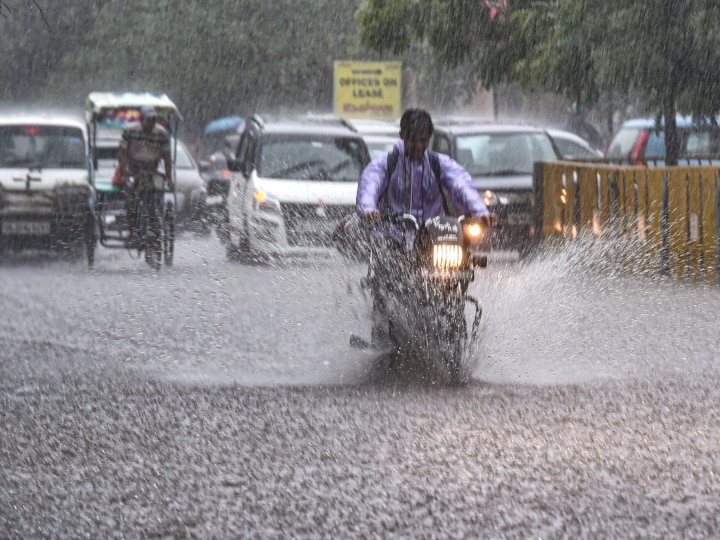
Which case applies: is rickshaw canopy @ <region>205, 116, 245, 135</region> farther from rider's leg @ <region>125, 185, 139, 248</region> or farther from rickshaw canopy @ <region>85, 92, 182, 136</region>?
rider's leg @ <region>125, 185, 139, 248</region>

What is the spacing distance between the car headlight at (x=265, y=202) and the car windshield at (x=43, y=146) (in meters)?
2.12

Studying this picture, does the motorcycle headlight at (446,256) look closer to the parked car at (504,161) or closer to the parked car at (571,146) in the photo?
the parked car at (504,161)

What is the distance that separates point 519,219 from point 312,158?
2.62 m

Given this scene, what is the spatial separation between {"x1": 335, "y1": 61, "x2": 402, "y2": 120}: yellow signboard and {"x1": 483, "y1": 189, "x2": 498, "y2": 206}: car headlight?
54.8 feet

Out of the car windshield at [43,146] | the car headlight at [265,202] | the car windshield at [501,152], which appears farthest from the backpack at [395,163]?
the car windshield at [43,146]

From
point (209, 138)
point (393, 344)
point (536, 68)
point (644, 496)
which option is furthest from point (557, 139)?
point (209, 138)

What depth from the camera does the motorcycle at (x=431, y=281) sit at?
29.1ft

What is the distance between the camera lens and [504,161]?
1966 cm

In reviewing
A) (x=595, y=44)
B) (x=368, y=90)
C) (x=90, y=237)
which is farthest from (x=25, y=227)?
(x=368, y=90)

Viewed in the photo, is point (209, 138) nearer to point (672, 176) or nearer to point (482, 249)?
point (482, 249)

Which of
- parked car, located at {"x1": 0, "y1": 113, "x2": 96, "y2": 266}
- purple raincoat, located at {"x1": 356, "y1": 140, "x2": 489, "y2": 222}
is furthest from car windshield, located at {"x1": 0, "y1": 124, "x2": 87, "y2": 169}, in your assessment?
purple raincoat, located at {"x1": 356, "y1": 140, "x2": 489, "y2": 222}

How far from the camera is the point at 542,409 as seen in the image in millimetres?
7902

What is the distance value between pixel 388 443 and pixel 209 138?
44781 mm

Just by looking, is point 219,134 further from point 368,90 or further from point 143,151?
point 143,151
